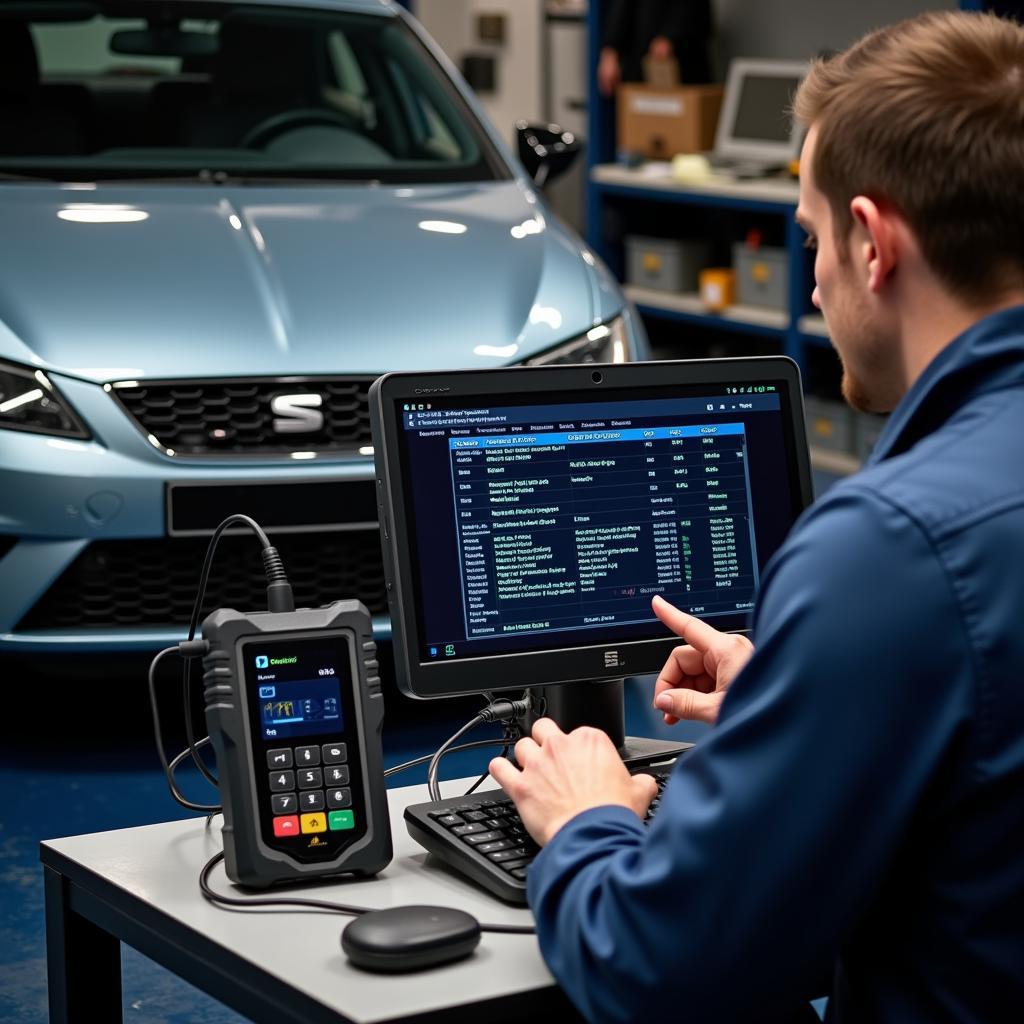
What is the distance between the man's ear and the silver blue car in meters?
2.26

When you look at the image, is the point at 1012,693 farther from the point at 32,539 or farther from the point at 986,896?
the point at 32,539

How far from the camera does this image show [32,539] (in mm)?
3385

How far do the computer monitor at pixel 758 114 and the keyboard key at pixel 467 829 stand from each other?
5.69 m

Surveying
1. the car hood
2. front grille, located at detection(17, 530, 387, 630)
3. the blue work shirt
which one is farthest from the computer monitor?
the blue work shirt

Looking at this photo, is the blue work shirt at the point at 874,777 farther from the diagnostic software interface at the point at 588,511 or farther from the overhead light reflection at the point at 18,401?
the overhead light reflection at the point at 18,401

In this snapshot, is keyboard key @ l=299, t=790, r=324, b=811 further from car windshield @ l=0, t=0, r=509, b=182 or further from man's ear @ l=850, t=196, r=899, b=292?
car windshield @ l=0, t=0, r=509, b=182

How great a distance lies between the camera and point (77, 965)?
1.70 metres

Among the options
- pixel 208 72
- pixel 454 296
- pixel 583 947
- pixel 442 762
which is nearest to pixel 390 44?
pixel 208 72

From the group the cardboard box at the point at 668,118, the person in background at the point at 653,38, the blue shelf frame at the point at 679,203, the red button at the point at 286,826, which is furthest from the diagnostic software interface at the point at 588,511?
the person in background at the point at 653,38

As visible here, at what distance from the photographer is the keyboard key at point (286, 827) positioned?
159 centimetres

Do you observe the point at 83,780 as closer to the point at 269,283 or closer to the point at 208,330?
the point at 208,330

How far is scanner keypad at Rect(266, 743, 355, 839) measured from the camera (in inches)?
63.0

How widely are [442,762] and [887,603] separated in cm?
97

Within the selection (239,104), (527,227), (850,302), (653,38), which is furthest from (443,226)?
(653,38)
